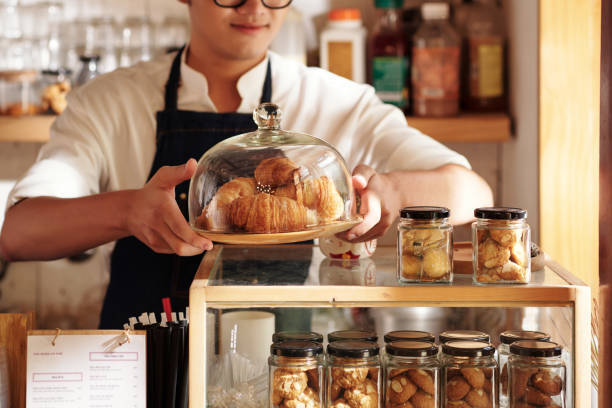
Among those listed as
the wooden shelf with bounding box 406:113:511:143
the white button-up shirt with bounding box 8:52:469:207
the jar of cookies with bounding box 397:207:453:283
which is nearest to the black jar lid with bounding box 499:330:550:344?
the jar of cookies with bounding box 397:207:453:283

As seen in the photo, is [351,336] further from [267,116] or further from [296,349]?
[267,116]

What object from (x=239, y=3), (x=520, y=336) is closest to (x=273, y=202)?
(x=520, y=336)

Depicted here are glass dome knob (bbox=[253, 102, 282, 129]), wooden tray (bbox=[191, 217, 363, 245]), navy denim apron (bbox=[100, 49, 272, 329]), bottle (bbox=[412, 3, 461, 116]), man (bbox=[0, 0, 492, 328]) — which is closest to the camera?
wooden tray (bbox=[191, 217, 363, 245])

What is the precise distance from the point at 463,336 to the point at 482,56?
1.23 meters

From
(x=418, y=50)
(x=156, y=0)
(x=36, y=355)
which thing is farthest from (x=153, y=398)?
(x=156, y=0)

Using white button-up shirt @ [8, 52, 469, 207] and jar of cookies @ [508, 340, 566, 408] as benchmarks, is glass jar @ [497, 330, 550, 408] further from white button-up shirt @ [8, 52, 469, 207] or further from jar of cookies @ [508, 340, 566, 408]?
white button-up shirt @ [8, 52, 469, 207]

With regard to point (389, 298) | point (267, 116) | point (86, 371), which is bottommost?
point (86, 371)

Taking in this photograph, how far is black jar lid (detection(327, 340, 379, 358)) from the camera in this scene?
3.07ft

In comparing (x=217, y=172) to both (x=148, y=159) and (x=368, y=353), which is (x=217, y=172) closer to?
(x=368, y=353)

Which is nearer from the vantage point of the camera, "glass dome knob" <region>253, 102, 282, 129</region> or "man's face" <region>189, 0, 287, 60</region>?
"glass dome knob" <region>253, 102, 282, 129</region>

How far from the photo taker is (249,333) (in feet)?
3.34

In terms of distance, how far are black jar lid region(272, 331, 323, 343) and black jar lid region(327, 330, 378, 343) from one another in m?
0.02

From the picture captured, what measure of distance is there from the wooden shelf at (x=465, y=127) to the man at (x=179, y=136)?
0.98ft

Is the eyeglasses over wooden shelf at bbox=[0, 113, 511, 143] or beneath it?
over
